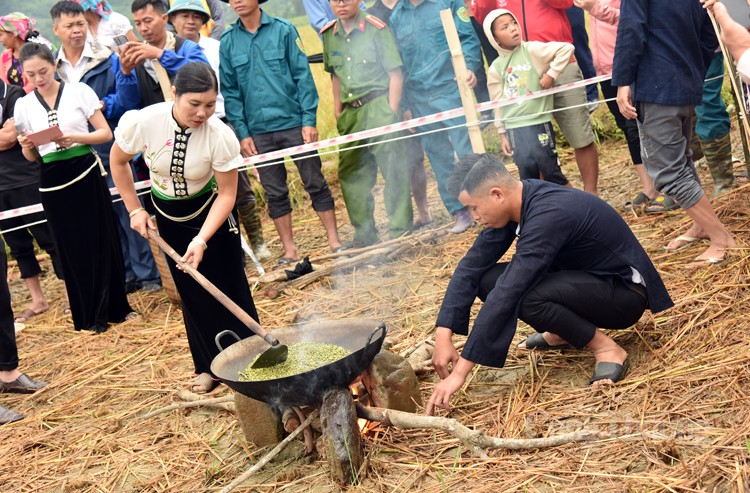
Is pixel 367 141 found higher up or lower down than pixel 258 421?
higher up

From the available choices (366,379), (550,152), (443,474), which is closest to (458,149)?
(550,152)

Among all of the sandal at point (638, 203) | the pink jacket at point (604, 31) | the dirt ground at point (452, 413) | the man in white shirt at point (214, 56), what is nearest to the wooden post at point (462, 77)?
the dirt ground at point (452, 413)

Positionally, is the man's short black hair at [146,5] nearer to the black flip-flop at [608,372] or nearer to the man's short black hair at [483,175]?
the man's short black hair at [483,175]

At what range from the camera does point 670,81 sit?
480 centimetres

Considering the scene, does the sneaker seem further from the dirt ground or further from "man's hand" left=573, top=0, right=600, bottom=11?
"man's hand" left=573, top=0, right=600, bottom=11

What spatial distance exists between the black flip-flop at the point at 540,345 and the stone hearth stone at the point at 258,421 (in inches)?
56.7

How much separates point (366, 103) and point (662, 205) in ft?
8.53

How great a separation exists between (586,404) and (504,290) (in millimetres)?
644

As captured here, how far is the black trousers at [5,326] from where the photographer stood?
5094 millimetres

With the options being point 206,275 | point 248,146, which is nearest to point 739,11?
point 206,275

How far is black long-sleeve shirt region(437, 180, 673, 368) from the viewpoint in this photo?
3600 mm

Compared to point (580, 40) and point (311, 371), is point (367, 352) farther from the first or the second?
point (580, 40)

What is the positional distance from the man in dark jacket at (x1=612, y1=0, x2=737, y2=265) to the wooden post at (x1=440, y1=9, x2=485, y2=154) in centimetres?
168

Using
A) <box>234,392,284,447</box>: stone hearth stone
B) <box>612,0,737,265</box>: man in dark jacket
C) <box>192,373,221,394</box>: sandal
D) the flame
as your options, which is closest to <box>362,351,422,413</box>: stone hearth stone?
the flame
